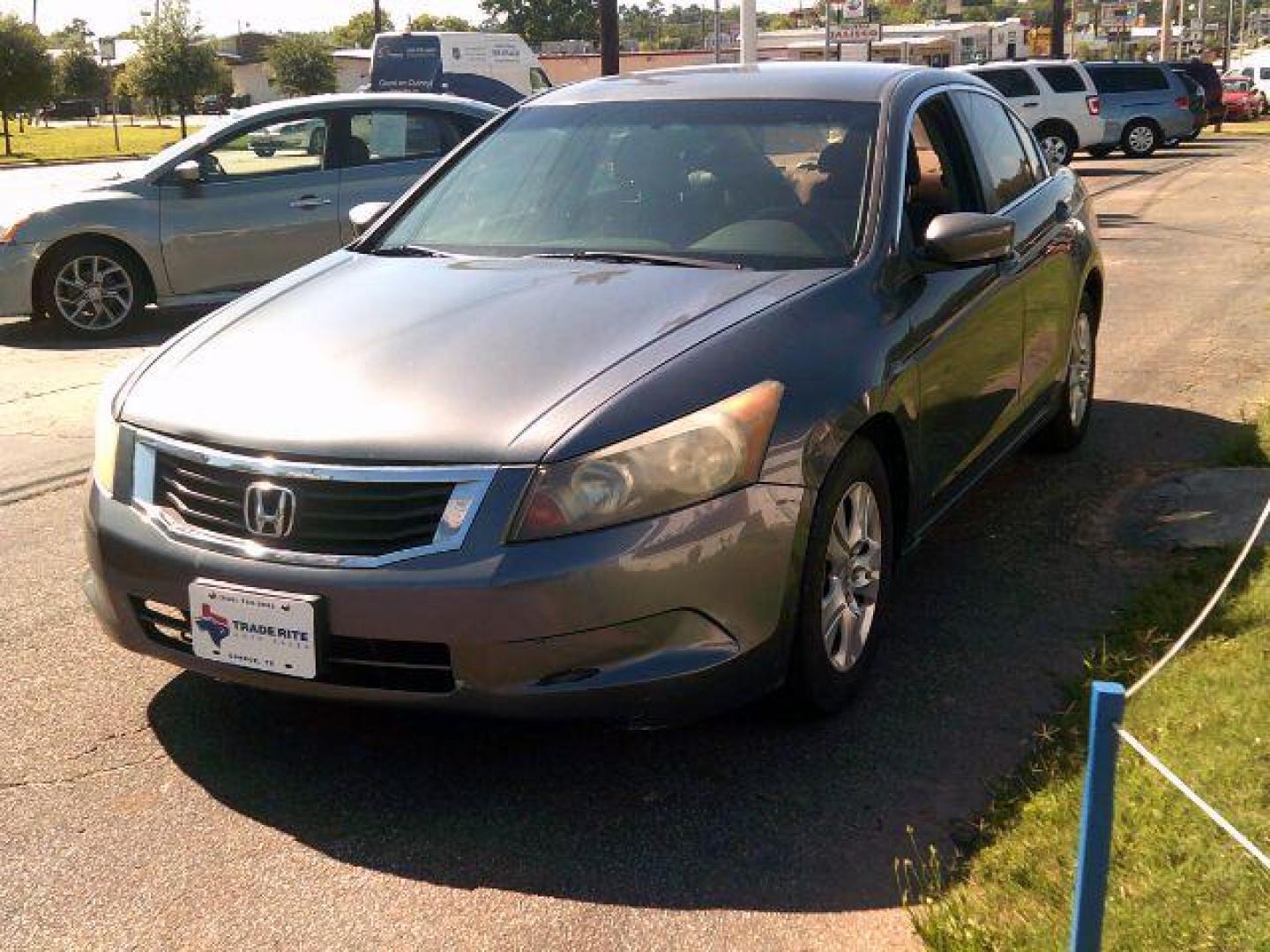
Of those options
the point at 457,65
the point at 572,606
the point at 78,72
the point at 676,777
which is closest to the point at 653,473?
the point at 572,606

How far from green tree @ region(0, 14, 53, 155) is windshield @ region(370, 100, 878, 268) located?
149ft

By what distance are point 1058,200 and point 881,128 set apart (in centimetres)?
179

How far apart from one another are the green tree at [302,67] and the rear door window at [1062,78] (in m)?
48.1

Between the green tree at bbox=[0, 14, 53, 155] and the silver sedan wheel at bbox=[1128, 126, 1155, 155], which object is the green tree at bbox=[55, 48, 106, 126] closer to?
the green tree at bbox=[0, 14, 53, 155]

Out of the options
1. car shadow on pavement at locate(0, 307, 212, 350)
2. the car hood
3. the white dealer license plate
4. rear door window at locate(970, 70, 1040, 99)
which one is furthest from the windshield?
rear door window at locate(970, 70, 1040, 99)

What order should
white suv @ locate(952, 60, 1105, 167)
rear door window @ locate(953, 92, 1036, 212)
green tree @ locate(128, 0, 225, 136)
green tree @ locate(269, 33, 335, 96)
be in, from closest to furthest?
rear door window @ locate(953, 92, 1036, 212), white suv @ locate(952, 60, 1105, 167), green tree @ locate(128, 0, 225, 136), green tree @ locate(269, 33, 335, 96)

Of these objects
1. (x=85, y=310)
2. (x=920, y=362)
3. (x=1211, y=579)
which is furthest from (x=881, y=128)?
(x=85, y=310)

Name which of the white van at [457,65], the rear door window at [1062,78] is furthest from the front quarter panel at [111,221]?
the rear door window at [1062,78]

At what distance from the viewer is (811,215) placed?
434 centimetres

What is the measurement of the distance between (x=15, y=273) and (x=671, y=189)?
22.6 feet

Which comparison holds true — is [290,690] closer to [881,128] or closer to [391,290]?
[391,290]

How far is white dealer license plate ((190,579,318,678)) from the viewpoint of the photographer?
125 inches

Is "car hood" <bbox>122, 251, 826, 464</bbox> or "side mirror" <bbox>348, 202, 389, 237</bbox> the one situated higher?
"side mirror" <bbox>348, 202, 389, 237</bbox>

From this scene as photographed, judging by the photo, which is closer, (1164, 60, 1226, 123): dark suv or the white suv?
the white suv
